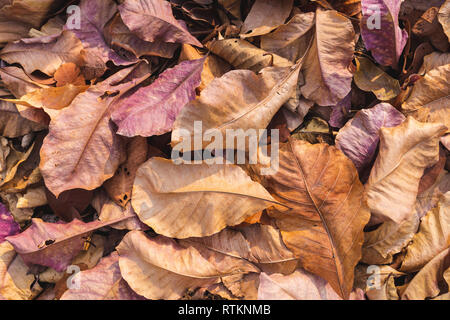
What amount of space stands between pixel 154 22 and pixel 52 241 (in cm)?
50

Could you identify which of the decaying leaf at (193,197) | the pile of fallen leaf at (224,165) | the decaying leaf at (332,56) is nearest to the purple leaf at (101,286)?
the pile of fallen leaf at (224,165)

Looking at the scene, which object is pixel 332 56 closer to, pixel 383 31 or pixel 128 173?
pixel 383 31

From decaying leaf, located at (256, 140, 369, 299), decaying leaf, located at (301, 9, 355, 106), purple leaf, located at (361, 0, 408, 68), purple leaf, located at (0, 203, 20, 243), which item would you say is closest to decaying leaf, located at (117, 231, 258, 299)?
decaying leaf, located at (256, 140, 369, 299)

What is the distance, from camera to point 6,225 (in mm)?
876

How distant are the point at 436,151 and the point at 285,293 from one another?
400 millimetres

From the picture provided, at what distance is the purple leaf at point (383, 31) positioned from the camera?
825 millimetres

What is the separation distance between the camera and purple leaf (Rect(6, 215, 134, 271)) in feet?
2.69

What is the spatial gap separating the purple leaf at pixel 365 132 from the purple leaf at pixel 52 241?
1.58 ft

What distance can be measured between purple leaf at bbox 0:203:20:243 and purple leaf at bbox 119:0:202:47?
48cm

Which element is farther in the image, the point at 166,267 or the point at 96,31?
the point at 96,31

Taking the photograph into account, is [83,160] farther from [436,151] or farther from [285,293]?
[436,151]

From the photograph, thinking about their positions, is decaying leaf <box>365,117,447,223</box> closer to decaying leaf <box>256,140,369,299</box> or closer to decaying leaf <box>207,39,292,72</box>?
decaying leaf <box>256,140,369,299</box>

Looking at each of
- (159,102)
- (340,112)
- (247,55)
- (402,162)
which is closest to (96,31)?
(159,102)

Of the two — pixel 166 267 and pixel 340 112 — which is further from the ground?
pixel 340 112
